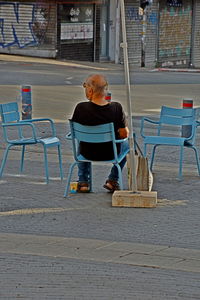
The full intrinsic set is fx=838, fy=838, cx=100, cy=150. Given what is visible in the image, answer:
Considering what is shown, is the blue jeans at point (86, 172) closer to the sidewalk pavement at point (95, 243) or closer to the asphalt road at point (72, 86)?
the sidewalk pavement at point (95, 243)

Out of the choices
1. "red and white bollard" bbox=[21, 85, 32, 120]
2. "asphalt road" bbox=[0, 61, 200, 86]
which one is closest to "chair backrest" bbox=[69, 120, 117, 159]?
"red and white bollard" bbox=[21, 85, 32, 120]

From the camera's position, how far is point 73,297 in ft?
18.8

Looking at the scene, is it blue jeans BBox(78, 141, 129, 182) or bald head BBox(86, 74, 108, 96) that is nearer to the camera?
bald head BBox(86, 74, 108, 96)

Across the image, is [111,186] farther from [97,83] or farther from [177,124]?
[177,124]

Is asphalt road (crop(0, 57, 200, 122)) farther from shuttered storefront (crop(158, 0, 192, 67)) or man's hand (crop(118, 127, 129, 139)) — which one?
man's hand (crop(118, 127, 129, 139))

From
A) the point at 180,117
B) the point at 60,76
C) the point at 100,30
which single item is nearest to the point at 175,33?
the point at 100,30

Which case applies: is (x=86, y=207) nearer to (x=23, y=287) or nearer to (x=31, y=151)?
(x=23, y=287)

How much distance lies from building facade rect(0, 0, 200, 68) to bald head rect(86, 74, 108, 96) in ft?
80.5

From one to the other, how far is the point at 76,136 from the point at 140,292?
3.62m

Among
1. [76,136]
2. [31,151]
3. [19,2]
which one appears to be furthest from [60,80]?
[76,136]

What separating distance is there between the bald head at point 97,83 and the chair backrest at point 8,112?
1897 millimetres

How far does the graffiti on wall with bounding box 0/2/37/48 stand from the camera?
33594 mm

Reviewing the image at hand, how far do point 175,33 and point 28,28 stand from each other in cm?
897

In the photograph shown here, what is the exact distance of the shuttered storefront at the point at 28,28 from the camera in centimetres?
3344
